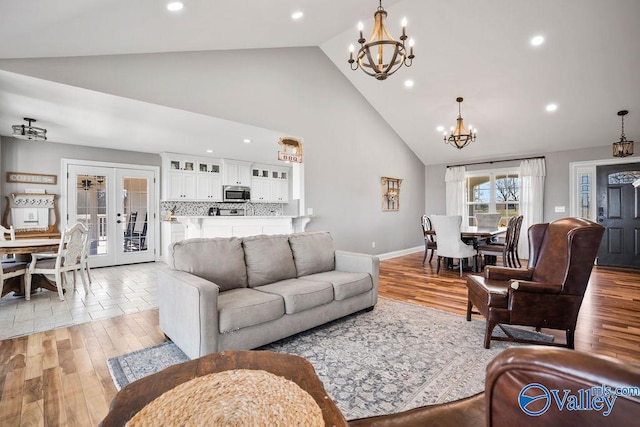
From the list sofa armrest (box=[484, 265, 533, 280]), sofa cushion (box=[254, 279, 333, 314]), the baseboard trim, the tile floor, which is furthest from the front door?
the tile floor

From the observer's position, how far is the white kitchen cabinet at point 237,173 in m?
7.41

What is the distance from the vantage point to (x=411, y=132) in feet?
23.6

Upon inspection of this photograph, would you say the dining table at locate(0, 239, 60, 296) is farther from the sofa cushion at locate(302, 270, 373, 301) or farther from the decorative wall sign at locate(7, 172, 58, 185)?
the sofa cushion at locate(302, 270, 373, 301)

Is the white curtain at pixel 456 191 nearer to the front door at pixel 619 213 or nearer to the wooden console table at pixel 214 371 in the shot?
the front door at pixel 619 213

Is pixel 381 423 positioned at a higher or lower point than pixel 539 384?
lower

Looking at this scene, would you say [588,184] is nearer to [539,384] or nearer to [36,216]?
[539,384]

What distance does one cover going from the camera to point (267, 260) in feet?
9.71

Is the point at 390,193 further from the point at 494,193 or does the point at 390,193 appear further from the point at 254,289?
the point at 254,289

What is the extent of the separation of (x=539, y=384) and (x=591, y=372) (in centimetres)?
8

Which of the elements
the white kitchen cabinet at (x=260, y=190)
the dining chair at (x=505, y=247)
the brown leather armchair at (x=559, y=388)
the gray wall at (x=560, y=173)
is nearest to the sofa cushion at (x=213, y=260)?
the brown leather armchair at (x=559, y=388)

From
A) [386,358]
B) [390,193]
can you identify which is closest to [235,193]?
[390,193]

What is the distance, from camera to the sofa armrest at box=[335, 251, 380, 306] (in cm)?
325

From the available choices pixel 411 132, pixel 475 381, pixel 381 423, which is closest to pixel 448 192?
pixel 411 132

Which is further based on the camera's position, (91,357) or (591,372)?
(91,357)
